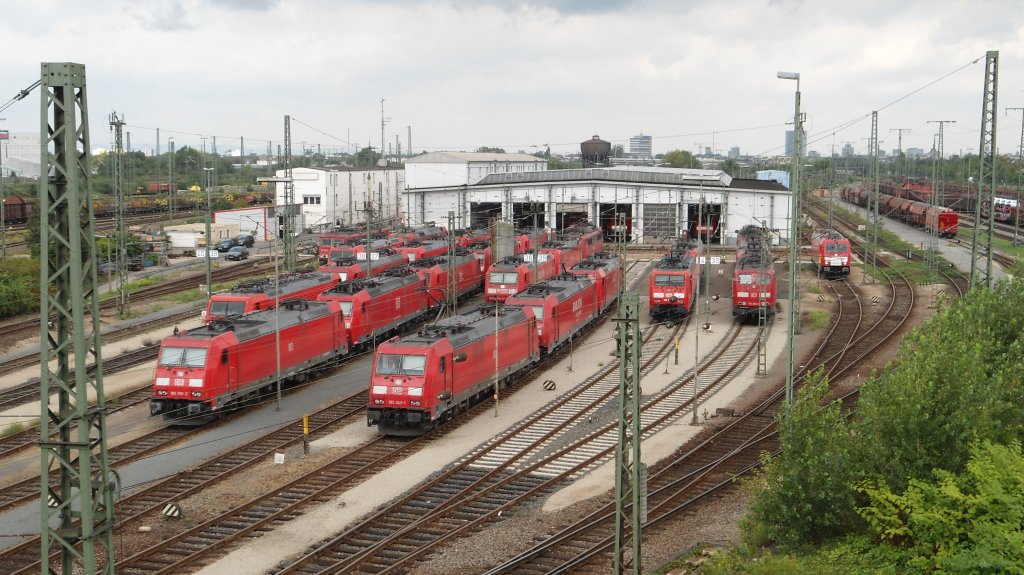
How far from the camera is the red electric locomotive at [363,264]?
4766 cm

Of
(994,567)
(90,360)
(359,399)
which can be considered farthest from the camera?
(90,360)

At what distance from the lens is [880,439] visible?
58.6 feet

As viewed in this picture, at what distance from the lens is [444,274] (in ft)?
158

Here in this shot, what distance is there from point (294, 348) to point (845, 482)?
20481 mm

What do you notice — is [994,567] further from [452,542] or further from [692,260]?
[692,260]

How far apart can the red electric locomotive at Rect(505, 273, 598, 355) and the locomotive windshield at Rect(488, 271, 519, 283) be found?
113 inches

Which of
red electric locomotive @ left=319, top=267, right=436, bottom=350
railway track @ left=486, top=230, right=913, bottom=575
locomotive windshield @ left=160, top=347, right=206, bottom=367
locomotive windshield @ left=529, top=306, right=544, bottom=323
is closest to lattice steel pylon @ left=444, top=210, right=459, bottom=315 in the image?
red electric locomotive @ left=319, top=267, right=436, bottom=350

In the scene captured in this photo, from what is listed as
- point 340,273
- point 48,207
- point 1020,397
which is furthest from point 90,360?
point 1020,397

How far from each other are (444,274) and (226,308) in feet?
45.0

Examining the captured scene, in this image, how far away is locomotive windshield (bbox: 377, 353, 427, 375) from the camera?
27.6m

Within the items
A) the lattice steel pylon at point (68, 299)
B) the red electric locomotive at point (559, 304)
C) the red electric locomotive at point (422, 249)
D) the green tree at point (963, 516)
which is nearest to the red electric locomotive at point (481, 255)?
the red electric locomotive at point (422, 249)

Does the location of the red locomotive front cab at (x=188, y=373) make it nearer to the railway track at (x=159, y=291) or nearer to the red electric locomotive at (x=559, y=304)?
the red electric locomotive at (x=559, y=304)

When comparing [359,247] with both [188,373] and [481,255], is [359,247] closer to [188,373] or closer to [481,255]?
[481,255]

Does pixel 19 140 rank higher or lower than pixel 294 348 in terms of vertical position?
higher
